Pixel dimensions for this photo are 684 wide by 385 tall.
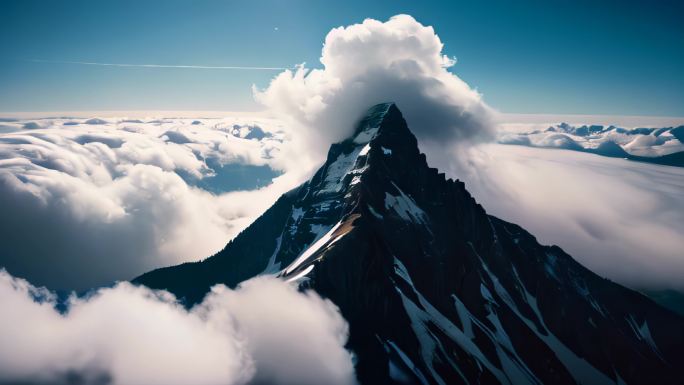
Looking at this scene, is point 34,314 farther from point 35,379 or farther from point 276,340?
point 276,340

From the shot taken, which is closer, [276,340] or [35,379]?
[35,379]

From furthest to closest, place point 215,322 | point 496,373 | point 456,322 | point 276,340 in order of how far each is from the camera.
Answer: point 456,322 → point 496,373 → point 215,322 → point 276,340

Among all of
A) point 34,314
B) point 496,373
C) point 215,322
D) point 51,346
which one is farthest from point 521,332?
point 34,314

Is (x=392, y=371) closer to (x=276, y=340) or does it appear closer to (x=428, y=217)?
(x=276, y=340)

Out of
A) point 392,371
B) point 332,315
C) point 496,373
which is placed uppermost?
point 332,315

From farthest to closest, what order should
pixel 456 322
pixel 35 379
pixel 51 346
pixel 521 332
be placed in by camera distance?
pixel 521 332, pixel 456 322, pixel 51 346, pixel 35 379

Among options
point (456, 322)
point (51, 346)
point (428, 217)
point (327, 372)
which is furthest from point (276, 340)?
point (428, 217)

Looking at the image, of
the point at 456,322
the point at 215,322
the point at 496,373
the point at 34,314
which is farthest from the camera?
the point at 456,322

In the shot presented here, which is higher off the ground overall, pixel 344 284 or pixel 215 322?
pixel 344 284

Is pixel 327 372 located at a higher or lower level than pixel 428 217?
lower
